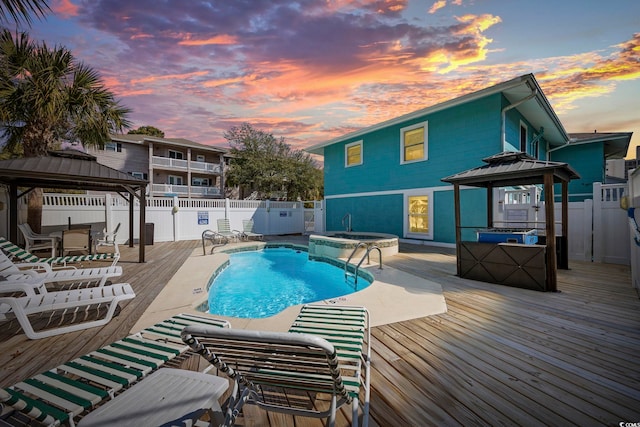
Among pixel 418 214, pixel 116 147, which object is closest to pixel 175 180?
pixel 116 147

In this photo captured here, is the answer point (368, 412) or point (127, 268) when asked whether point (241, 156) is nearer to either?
point (127, 268)

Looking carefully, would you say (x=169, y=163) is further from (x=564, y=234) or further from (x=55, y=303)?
(x=564, y=234)

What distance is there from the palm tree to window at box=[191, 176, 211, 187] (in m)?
15.2

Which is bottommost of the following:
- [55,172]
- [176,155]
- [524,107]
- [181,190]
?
[55,172]

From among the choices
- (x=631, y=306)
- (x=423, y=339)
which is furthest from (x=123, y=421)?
(x=631, y=306)

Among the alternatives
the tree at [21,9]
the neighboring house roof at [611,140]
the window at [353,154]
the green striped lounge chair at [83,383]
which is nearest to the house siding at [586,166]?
the neighboring house roof at [611,140]

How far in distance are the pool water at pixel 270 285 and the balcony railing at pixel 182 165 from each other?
634 inches

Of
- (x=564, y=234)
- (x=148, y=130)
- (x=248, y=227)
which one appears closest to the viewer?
(x=564, y=234)

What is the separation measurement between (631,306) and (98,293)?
23.6 ft

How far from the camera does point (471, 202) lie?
895 centimetres

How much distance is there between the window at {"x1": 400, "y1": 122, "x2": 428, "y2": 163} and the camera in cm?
1033

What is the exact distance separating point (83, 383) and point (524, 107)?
1233cm

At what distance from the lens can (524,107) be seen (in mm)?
9062

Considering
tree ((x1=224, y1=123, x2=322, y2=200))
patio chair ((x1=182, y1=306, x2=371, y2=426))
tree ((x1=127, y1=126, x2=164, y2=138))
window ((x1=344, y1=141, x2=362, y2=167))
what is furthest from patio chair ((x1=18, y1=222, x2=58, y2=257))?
tree ((x1=127, y1=126, x2=164, y2=138))
